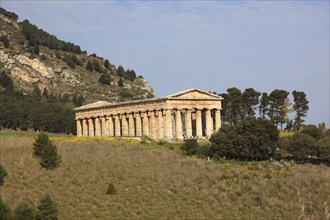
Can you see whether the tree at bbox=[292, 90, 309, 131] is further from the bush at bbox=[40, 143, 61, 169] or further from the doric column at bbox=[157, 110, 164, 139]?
the bush at bbox=[40, 143, 61, 169]

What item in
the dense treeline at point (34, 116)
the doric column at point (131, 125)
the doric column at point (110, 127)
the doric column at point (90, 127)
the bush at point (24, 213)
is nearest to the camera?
the bush at point (24, 213)

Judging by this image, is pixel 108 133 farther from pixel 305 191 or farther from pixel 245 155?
pixel 305 191

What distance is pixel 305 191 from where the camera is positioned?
42.8 meters

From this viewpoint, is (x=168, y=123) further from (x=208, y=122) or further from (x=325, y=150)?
(x=325, y=150)

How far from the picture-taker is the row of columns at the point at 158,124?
7925 centimetres

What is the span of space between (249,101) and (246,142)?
109ft

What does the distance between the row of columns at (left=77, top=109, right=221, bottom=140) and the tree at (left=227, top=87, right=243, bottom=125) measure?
21.0 ft

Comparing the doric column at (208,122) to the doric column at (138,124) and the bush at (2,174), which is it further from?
the bush at (2,174)

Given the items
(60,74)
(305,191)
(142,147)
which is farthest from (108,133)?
(60,74)

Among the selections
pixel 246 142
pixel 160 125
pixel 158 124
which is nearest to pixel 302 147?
pixel 246 142

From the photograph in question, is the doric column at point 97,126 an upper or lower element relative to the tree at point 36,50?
lower

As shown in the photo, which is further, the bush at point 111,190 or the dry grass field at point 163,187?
the bush at point 111,190

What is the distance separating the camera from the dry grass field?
38375 millimetres

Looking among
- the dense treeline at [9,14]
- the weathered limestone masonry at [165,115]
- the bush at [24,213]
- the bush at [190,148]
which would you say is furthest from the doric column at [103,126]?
the dense treeline at [9,14]
